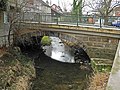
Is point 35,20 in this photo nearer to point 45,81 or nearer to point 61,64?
point 61,64

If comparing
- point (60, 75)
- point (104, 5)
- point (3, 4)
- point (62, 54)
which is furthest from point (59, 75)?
point (104, 5)

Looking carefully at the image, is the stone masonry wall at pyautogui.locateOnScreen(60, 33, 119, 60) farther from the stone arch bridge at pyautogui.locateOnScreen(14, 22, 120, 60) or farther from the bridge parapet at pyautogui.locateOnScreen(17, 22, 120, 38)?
the bridge parapet at pyautogui.locateOnScreen(17, 22, 120, 38)

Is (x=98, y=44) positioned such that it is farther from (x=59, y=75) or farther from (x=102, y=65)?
(x=59, y=75)

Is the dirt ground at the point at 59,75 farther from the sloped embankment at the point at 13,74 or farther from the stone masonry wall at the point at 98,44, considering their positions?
the stone masonry wall at the point at 98,44

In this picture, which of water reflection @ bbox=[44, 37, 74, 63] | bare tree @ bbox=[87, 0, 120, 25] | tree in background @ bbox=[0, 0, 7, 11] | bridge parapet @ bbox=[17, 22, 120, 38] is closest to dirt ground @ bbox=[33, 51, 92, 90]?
water reflection @ bbox=[44, 37, 74, 63]

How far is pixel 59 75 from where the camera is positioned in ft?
62.7

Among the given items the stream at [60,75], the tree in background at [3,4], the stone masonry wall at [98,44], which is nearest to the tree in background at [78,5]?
the stream at [60,75]

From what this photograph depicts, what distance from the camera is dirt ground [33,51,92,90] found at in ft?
52.3

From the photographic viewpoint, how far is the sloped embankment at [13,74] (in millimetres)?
13734

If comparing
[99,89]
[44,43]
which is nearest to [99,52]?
[99,89]

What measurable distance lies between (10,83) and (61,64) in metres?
10.2

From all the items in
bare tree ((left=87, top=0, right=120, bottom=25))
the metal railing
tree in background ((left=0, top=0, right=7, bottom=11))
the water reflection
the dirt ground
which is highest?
bare tree ((left=87, top=0, right=120, bottom=25))

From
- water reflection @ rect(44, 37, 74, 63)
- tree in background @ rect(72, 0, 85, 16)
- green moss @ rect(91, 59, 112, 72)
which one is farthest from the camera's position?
tree in background @ rect(72, 0, 85, 16)

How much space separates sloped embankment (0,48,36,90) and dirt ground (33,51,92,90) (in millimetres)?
775
